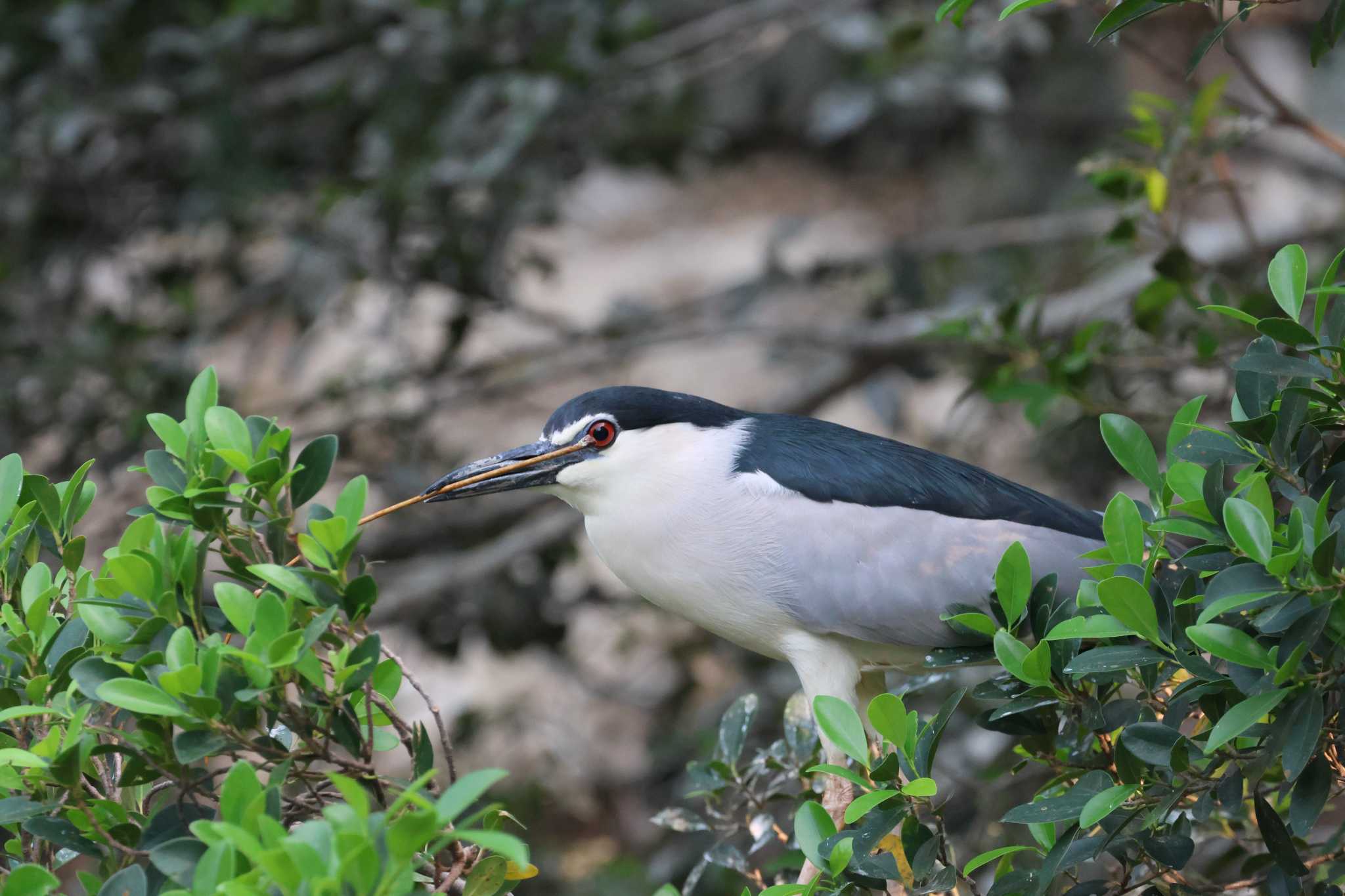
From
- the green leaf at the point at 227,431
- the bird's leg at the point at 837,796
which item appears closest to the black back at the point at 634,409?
the bird's leg at the point at 837,796

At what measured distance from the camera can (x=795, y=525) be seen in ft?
6.08

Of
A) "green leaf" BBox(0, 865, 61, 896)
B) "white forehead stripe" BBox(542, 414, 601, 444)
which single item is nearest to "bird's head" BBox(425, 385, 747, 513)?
"white forehead stripe" BBox(542, 414, 601, 444)

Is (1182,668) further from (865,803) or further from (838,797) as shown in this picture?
(838,797)

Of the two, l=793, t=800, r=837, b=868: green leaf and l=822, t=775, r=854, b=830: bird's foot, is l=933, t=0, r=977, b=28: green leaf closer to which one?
l=793, t=800, r=837, b=868: green leaf

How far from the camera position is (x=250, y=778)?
3.34 ft

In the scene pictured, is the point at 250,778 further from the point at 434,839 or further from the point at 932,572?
the point at 932,572

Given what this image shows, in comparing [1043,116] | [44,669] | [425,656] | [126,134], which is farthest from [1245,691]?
[1043,116]

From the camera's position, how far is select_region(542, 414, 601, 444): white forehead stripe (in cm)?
193

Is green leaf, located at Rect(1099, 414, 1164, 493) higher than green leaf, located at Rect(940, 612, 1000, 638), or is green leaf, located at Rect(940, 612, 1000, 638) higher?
green leaf, located at Rect(1099, 414, 1164, 493)

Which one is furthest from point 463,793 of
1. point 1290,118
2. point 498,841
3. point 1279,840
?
point 1290,118

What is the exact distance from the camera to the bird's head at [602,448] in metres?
1.91

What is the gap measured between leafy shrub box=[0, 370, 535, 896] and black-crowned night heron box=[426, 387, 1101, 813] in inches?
23.0

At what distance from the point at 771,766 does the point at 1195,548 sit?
0.77 meters

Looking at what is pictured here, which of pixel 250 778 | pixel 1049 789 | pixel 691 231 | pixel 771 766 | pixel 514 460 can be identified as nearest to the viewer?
pixel 250 778
